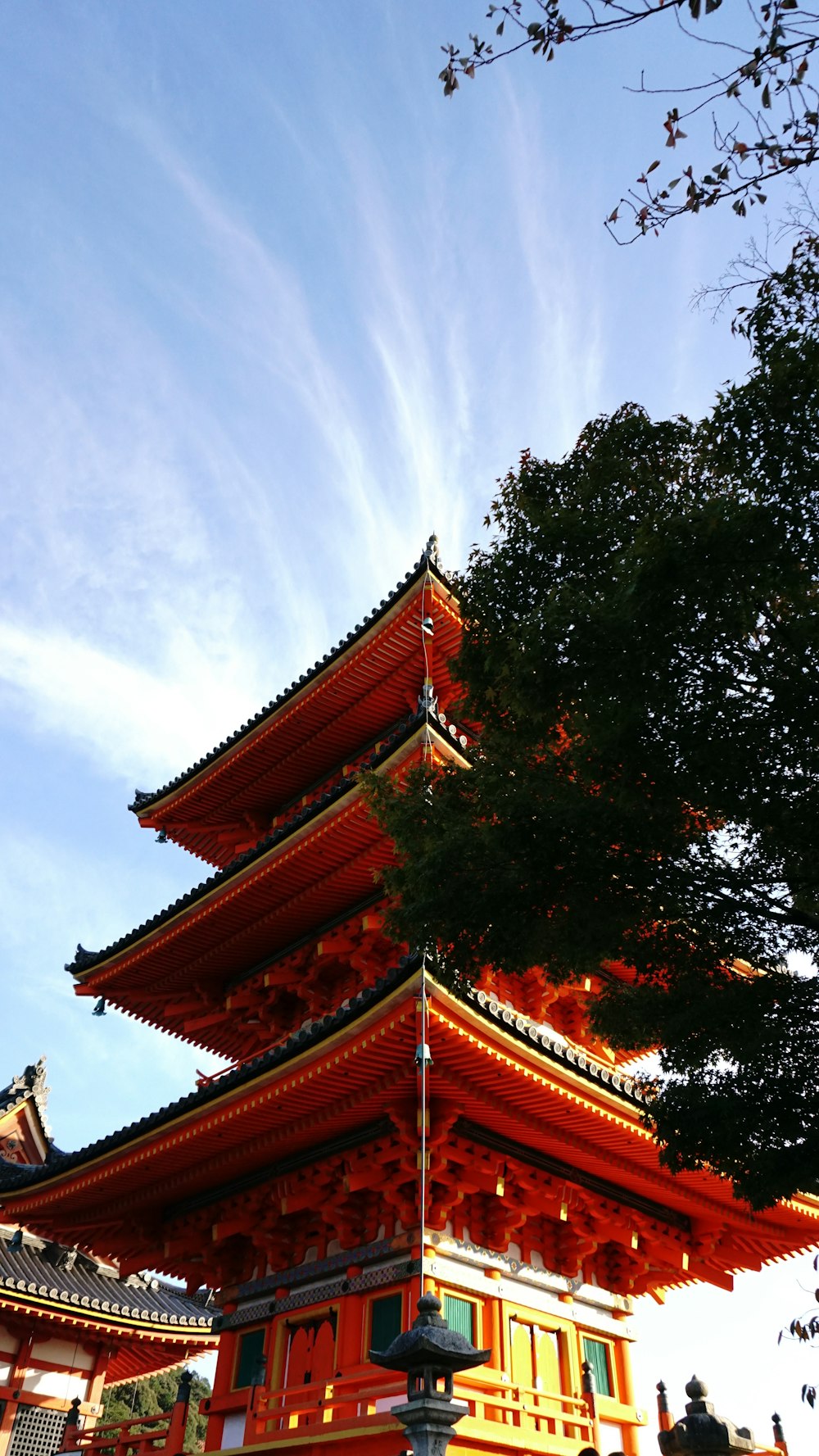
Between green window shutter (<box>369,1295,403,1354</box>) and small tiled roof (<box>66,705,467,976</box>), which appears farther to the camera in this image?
small tiled roof (<box>66,705,467,976</box>)

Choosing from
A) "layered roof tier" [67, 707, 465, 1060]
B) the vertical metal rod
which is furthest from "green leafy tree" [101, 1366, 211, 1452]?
the vertical metal rod

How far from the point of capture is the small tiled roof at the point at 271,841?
12953 millimetres

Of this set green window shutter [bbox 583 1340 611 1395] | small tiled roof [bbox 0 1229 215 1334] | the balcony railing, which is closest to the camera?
the balcony railing

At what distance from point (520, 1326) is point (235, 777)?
10.2 metres

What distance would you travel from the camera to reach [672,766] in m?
7.17

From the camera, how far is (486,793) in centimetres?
850

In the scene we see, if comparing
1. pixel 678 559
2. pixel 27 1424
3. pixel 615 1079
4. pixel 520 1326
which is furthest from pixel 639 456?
pixel 27 1424

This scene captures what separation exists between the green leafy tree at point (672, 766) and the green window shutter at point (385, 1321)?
4516 mm

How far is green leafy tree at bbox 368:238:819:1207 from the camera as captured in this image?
669 cm

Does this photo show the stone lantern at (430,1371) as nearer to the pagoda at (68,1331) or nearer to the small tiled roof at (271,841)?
the small tiled roof at (271,841)

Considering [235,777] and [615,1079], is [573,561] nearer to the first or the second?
[615,1079]

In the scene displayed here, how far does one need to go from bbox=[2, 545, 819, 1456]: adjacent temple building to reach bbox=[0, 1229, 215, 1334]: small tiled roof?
86.2 inches

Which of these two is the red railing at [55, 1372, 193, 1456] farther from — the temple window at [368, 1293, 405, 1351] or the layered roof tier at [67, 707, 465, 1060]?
the layered roof tier at [67, 707, 465, 1060]

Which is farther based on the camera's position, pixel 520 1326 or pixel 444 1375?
pixel 520 1326
